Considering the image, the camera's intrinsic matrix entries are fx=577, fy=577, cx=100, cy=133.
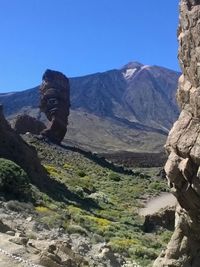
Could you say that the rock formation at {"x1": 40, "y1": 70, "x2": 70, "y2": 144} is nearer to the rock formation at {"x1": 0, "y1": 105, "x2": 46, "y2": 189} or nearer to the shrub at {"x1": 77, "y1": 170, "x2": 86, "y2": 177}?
the shrub at {"x1": 77, "y1": 170, "x2": 86, "y2": 177}

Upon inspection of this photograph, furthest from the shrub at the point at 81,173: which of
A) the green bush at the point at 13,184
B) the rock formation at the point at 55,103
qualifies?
the green bush at the point at 13,184

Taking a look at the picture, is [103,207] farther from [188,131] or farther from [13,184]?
[188,131]

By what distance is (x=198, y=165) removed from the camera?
1239 centimetres

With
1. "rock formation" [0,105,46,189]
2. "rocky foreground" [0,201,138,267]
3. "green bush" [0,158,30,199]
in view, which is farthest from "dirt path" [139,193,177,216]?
"rocky foreground" [0,201,138,267]

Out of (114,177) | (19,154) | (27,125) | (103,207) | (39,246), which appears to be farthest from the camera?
(27,125)

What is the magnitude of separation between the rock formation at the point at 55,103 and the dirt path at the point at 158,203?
2247 cm

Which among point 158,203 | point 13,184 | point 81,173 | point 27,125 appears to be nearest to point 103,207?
point 158,203

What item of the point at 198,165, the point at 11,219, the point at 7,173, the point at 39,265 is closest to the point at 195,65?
the point at 198,165

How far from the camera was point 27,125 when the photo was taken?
7750cm

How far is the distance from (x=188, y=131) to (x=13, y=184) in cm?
1555

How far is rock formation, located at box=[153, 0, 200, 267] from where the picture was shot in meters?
12.4

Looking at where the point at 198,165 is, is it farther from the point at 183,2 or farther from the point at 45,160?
the point at 45,160

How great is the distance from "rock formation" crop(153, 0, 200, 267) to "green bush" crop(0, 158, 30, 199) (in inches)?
534

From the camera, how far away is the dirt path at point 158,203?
41312 millimetres
